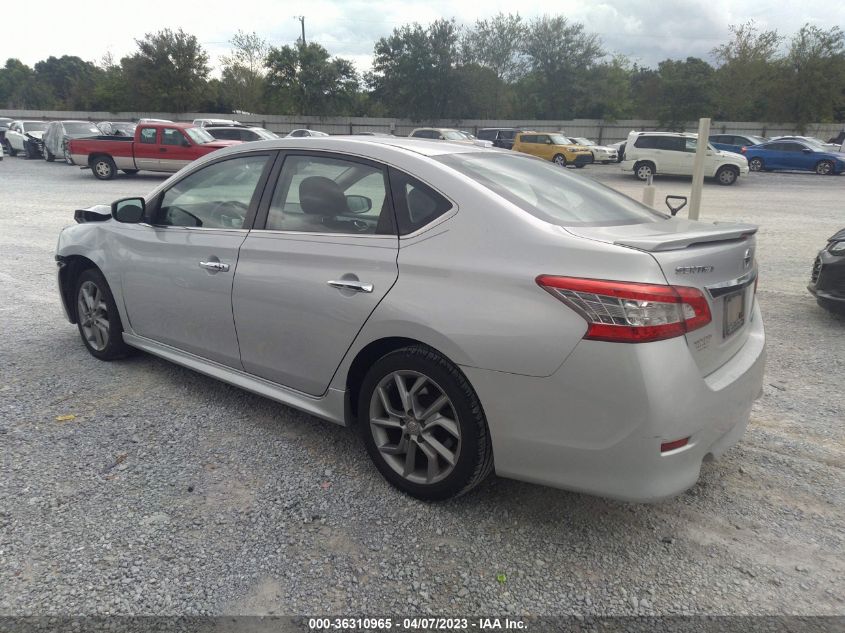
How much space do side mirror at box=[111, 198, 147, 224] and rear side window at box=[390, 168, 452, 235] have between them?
2.07m

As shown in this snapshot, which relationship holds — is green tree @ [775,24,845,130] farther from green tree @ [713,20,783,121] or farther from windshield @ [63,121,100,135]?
windshield @ [63,121,100,135]

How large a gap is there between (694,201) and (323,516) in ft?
21.9

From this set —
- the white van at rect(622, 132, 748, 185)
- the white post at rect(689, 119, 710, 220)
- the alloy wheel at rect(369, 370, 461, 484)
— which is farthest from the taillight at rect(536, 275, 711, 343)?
the white van at rect(622, 132, 748, 185)

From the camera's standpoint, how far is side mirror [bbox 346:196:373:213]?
3.17 meters

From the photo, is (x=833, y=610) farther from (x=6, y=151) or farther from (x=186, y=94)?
(x=186, y=94)

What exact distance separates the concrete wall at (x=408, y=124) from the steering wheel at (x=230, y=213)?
41.0 metres

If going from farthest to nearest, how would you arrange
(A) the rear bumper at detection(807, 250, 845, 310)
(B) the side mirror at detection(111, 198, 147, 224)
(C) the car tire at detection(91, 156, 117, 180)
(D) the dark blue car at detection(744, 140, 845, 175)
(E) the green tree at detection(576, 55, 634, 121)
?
(E) the green tree at detection(576, 55, 634, 121)
(D) the dark blue car at detection(744, 140, 845, 175)
(C) the car tire at detection(91, 156, 117, 180)
(A) the rear bumper at detection(807, 250, 845, 310)
(B) the side mirror at detection(111, 198, 147, 224)

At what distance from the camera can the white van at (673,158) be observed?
23.1 m

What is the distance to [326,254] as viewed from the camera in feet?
10.3

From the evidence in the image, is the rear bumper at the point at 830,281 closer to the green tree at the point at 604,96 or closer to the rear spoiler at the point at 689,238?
the rear spoiler at the point at 689,238

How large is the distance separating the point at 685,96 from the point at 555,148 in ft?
68.8

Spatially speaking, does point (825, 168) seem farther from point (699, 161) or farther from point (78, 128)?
point (78, 128)

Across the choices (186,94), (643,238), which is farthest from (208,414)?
(186,94)

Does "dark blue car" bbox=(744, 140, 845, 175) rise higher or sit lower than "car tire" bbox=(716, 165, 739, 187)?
higher
